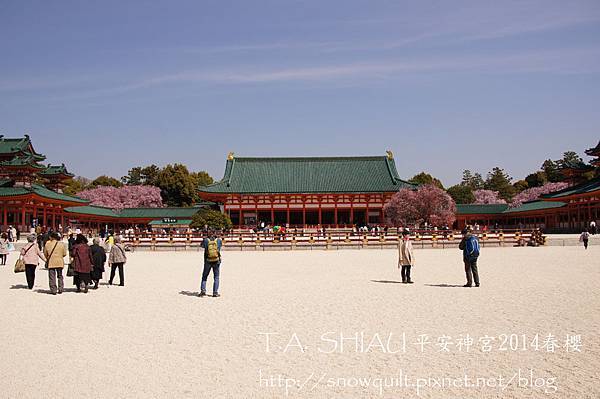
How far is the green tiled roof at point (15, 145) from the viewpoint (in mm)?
47969

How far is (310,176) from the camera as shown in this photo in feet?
186

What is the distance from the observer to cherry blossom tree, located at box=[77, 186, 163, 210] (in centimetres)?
7600

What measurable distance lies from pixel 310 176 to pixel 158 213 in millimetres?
19086

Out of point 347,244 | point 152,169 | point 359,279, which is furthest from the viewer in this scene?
point 152,169

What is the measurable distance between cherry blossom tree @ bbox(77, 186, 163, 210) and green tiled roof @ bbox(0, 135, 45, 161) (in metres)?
24.4

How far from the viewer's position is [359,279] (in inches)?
598

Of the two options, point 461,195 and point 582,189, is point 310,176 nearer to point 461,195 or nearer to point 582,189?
point 582,189

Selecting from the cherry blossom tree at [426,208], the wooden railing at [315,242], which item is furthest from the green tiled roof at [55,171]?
the cherry blossom tree at [426,208]

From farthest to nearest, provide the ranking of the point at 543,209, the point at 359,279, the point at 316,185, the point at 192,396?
the point at 316,185
the point at 543,209
the point at 359,279
the point at 192,396

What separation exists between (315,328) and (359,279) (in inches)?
275

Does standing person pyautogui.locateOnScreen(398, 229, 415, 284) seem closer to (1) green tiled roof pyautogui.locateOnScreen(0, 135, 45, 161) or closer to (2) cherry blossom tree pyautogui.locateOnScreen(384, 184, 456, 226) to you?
(2) cherry blossom tree pyautogui.locateOnScreen(384, 184, 456, 226)

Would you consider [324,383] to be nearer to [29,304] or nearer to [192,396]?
[192,396]

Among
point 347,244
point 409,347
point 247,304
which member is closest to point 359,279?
point 247,304

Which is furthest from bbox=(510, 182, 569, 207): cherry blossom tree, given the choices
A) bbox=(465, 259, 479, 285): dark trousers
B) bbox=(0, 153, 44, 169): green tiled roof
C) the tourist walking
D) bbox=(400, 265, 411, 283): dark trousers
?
the tourist walking
